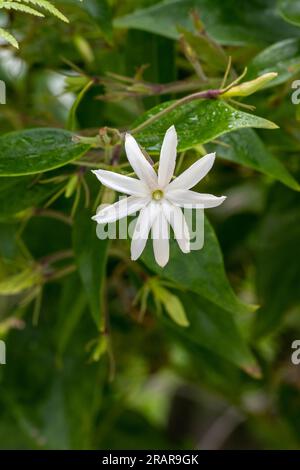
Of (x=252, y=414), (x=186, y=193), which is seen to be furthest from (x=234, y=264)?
(x=186, y=193)

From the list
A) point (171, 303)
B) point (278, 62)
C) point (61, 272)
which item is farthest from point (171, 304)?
point (278, 62)

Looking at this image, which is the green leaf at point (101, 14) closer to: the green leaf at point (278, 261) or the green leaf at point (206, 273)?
the green leaf at point (206, 273)

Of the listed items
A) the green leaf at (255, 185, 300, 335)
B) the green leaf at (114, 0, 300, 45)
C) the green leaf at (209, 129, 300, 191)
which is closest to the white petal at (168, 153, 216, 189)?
the green leaf at (209, 129, 300, 191)

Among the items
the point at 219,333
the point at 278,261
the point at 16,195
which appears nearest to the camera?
the point at 16,195

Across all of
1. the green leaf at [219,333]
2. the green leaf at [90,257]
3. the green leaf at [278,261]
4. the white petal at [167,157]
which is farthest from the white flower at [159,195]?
the green leaf at [278,261]

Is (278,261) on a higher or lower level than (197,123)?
lower

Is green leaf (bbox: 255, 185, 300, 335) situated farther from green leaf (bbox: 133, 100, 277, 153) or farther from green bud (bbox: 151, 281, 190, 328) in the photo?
green leaf (bbox: 133, 100, 277, 153)

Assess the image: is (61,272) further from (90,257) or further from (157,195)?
(157,195)

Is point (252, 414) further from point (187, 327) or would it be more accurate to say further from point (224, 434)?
point (187, 327)
